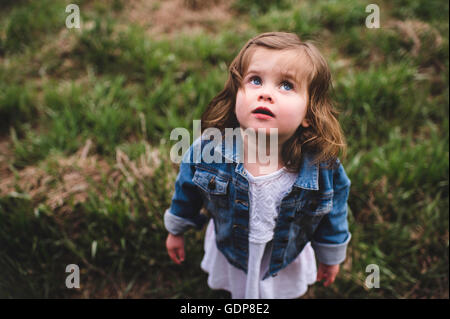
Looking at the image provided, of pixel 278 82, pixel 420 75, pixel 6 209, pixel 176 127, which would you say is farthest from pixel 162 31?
pixel 278 82

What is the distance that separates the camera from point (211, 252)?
1526 mm

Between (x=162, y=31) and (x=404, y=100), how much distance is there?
2273 mm

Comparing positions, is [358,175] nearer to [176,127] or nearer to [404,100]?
[404,100]

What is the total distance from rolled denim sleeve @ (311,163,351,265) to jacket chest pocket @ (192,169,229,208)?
0.42 metres

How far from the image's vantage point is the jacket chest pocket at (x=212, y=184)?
115cm

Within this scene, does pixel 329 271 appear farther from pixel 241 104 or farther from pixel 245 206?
pixel 241 104

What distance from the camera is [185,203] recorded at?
1314 millimetres

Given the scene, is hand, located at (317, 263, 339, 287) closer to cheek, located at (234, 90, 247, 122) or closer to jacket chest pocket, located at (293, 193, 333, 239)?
jacket chest pocket, located at (293, 193, 333, 239)

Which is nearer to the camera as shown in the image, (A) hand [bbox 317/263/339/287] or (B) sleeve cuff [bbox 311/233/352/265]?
(B) sleeve cuff [bbox 311/233/352/265]

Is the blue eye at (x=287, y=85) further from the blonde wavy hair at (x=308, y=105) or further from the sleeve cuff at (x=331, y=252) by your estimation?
the sleeve cuff at (x=331, y=252)

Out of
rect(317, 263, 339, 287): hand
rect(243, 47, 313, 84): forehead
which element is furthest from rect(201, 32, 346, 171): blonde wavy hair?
rect(317, 263, 339, 287): hand

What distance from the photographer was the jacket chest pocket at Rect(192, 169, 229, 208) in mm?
1153

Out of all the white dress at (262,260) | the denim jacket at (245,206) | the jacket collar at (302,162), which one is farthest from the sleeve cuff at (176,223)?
the jacket collar at (302,162)

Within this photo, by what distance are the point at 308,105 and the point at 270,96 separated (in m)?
0.18
